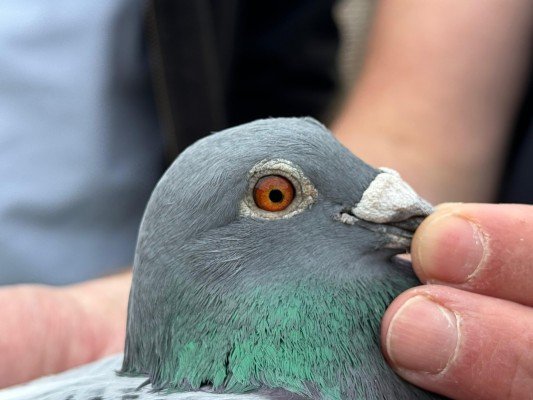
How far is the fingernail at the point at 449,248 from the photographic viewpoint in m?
1.06

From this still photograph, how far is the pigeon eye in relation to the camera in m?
1.01

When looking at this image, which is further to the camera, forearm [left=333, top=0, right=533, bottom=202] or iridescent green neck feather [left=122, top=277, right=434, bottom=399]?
forearm [left=333, top=0, right=533, bottom=202]

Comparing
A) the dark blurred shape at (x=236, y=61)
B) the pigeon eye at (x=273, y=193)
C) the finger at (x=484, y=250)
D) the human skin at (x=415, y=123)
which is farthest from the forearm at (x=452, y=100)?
the pigeon eye at (x=273, y=193)

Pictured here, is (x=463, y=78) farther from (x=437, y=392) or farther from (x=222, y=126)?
(x=437, y=392)

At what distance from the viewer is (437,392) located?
110cm

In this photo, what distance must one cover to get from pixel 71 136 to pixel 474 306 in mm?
1272

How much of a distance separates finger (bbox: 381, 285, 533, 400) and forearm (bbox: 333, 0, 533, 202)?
0.77 meters

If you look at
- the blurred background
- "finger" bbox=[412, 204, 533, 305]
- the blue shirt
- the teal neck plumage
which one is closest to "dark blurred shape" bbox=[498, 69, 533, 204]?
the blurred background

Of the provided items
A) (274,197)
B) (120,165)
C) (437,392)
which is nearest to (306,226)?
(274,197)

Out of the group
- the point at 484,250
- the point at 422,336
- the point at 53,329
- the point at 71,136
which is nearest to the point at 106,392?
the point at 422,336

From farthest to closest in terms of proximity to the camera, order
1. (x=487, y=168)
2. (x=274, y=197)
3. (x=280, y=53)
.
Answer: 1. (x=280, y=53)
2. (x=487, y=168)
3. (x=274, y=197)

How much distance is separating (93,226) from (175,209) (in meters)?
1.12

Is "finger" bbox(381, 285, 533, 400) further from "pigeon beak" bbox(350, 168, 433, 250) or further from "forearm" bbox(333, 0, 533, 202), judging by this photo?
"forearm" bbox(333, 0, 533, 202)

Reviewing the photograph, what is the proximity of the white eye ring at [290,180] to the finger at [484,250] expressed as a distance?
18cm
